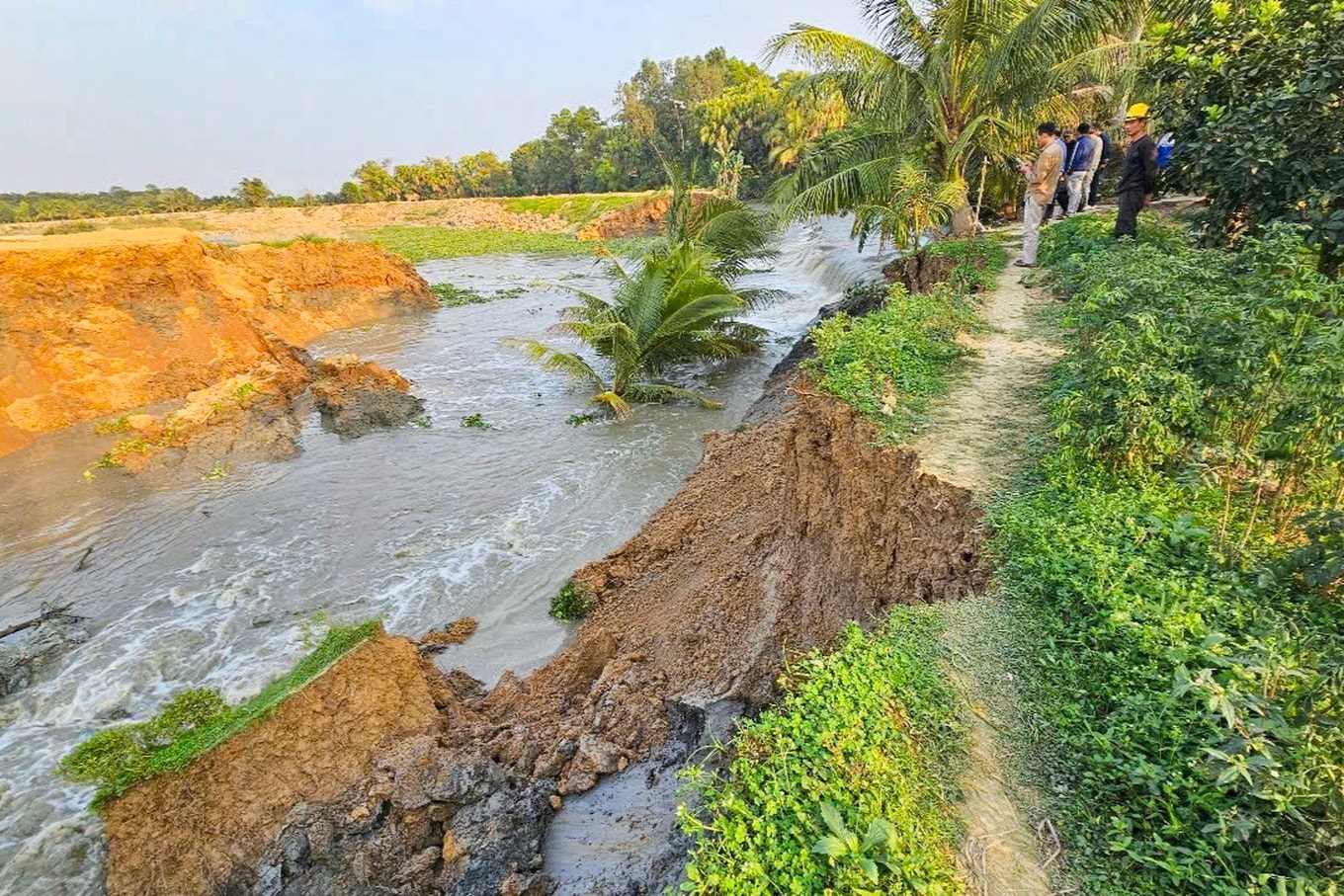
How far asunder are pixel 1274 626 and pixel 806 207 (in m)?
10.6

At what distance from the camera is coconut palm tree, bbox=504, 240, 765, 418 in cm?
1121

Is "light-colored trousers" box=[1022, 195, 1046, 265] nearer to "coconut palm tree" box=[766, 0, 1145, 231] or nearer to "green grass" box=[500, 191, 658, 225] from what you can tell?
"coconut palm tree" box=[766, 0, 1145, 231]

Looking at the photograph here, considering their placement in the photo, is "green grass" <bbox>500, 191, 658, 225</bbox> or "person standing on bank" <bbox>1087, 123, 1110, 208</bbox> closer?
"person standing on bank" <bbox>1087, 123, 1110, 208</bbox>

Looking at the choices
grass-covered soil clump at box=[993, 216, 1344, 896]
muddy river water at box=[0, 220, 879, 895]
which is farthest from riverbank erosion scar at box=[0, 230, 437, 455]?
grass-covered soil clump at box=[993, 216, 1344, 896]

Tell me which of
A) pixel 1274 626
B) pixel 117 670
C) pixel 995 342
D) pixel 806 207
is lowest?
pixel 117 670

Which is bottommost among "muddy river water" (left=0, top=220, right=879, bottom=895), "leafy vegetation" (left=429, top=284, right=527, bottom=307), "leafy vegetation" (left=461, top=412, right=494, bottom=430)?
"muddy river water" (left=0, top=220, right=879, bottom=895)

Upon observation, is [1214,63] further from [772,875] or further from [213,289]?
[213,289]

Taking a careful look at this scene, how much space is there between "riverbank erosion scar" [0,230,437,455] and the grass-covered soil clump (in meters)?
15.7

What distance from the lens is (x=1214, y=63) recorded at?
5.86 meters

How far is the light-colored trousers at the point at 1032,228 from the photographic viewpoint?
30.2ft

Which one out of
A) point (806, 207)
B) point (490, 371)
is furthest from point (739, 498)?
point (490, 371)

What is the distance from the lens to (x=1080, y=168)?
11125 mm

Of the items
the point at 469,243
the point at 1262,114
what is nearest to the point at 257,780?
the point at 1262,114

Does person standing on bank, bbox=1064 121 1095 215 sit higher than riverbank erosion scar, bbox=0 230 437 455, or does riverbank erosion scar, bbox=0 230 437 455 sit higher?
person standing on bank, bbox=1064 121 1095 215
